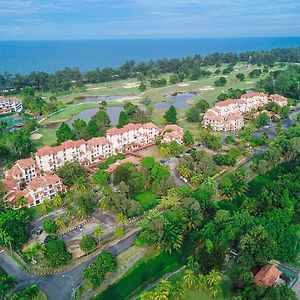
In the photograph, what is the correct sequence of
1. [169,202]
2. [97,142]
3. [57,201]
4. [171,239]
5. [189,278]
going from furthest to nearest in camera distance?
[97,142]
[57,201]
[169,202]
[171,239]
[189,278]

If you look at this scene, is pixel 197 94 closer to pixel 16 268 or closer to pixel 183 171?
pixel 183 171

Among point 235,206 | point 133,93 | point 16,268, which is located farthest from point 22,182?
point 133,93

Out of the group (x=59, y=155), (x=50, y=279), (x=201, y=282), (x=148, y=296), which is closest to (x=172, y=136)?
(x=59, y=155)

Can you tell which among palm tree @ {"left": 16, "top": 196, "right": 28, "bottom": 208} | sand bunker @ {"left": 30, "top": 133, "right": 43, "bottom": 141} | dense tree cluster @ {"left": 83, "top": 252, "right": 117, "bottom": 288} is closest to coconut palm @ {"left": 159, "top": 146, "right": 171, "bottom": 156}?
palm tree @ {"left": 16, "top": 196, "right": 28, "bottom": 208}

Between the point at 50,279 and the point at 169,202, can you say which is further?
the point at 169,202

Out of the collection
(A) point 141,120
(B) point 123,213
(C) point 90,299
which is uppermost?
(A) point 141,120

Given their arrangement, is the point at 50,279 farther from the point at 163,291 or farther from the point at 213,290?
the point at 213,290

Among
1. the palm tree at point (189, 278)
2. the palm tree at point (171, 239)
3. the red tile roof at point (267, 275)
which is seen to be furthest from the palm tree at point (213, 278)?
the palm tree at point (171, 239)
